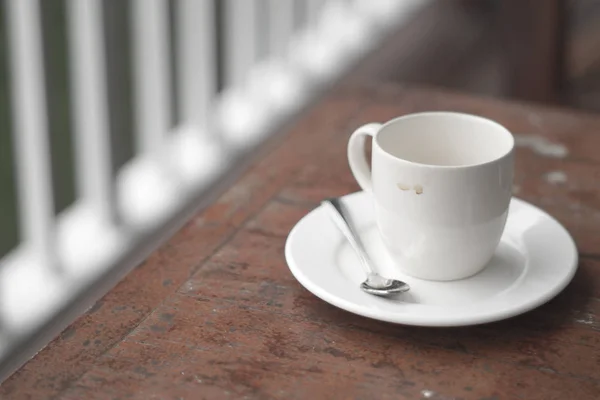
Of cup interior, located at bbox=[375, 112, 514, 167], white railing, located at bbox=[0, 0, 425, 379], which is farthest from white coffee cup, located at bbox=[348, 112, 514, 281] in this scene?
white railing, located at bbox=[0, 0, 425, 379]

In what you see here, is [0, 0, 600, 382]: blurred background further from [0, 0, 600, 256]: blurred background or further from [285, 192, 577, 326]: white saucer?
[285, 192, 577, 326]: white saucer

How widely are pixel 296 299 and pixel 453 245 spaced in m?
0.11

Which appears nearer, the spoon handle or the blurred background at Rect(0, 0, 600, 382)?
the spoon handle

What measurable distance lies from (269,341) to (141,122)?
44.1 inches

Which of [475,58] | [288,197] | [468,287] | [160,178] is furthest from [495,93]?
[468,287]

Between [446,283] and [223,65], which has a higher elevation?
[446,283]

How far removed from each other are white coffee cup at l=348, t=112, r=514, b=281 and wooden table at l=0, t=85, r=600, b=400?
0.16ft

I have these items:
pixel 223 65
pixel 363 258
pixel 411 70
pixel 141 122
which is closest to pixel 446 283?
pixel 363 258

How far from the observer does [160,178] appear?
1598mm

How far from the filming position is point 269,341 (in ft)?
1.86

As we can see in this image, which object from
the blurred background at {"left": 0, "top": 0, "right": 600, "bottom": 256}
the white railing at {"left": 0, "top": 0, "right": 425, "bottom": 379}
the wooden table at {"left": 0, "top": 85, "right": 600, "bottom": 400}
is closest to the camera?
the wooden table at {"left": 0, "top": 85, "right": 600, "bottom": 400}

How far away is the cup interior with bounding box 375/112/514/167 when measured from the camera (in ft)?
2.07

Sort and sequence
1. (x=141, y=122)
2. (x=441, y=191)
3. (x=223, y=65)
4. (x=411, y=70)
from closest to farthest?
(x=441, y=191)
(x=141, y=122)
(x=223, y=65)
(x=411, y=70)

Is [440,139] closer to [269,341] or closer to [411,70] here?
[269,341]
